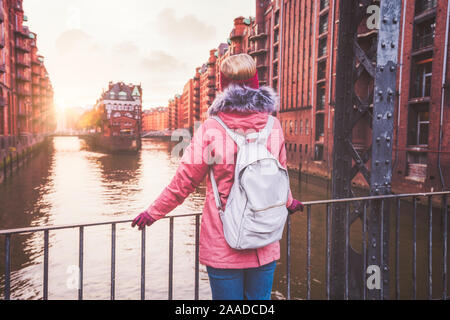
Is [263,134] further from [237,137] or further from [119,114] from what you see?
[119,114]

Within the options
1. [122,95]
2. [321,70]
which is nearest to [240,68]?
[321,70]

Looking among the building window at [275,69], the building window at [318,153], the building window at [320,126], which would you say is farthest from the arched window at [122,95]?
the building window at [318,153]

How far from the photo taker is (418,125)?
61.2ft

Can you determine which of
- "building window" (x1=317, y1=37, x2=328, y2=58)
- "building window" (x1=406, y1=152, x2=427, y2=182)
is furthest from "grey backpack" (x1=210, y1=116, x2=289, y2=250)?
"building window" (x1=317, y1=37, x2=328, y2=58)

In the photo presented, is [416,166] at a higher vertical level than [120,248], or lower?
higher

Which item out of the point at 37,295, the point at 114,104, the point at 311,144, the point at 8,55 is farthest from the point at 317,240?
the point at 114,104

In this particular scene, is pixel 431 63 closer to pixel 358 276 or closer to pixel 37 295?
pixel 358 276

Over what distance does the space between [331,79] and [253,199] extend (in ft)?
88.8

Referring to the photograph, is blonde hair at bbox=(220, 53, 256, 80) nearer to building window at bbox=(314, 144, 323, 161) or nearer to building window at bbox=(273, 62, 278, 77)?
building window at bbox=(314, 144, 323, 161)

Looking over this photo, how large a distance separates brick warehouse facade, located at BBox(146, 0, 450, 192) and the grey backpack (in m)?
2.15

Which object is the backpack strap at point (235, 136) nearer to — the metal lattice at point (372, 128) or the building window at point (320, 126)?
the metal lattice at point (372, 128)

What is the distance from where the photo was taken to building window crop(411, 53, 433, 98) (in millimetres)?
18109
